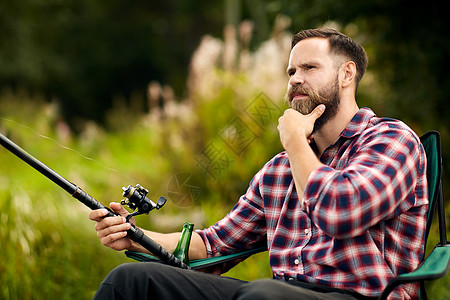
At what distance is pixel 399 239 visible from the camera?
6.30ft

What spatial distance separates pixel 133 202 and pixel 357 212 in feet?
2.58

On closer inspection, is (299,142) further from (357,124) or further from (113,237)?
(113,237)

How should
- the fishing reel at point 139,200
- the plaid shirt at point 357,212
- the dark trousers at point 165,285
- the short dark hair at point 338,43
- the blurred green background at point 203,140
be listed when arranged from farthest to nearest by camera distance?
the blurred green background at point 203,140 → the short dark hair at point 338,43 → the fishing reel at point 139,200 → the dark trousers at point 165,285 → the plaid shirt at point 357,212

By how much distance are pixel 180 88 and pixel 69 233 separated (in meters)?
15.8

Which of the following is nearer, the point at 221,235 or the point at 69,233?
the point at 221,235

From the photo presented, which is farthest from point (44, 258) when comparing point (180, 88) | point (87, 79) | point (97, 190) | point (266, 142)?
point (87, 79)

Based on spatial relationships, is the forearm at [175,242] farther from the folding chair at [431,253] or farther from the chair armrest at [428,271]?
the chair armrest at [428,271]

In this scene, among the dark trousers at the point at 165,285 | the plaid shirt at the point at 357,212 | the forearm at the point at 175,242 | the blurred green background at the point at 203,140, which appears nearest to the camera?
the plaid shirt at the point at 357,212

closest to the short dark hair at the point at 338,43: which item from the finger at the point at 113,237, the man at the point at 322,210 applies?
the man at the point at 322,210

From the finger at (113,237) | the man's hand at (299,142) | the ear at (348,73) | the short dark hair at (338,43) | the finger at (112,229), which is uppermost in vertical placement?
the short dark hair at (338,43)

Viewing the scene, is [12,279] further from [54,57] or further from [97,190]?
[54,57]

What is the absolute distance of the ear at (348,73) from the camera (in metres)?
2.17

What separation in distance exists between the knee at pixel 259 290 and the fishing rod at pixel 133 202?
483 mm

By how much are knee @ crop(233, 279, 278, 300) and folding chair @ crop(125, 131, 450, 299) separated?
335 millimetres
